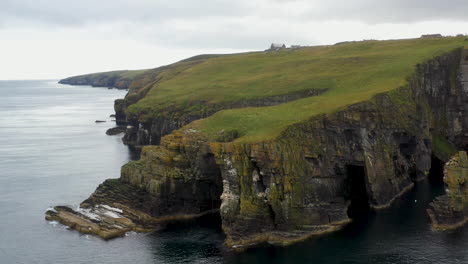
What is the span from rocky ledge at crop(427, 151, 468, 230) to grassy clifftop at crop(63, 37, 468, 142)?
74.2 ft

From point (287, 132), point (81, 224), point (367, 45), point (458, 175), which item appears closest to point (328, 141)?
point (287, 132)

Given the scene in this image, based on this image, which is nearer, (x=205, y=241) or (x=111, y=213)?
(x=205, y=241)

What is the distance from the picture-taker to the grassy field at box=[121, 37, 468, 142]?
326 ft

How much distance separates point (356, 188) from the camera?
328 feet

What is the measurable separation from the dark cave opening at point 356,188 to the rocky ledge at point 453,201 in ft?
43.2

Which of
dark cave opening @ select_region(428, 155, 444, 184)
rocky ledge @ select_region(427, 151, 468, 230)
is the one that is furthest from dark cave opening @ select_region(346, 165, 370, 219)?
dark cave opening @ select_region(428, 155, 444, 184)

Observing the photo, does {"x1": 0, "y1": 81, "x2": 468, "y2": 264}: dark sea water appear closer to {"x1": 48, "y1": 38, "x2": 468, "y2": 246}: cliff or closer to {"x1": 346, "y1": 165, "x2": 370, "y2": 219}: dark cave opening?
{"x1": 48, "y1": 38, "x2": 468, "y2": 246}: cliff

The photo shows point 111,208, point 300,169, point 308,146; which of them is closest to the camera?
point 300,169

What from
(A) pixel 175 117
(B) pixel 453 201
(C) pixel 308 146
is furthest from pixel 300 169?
(A) pixel 175 117

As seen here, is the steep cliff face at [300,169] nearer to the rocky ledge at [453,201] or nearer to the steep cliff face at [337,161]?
the steep cliff face at [337,161]

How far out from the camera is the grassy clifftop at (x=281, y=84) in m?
99.5

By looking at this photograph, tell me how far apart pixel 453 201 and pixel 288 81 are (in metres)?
61.4

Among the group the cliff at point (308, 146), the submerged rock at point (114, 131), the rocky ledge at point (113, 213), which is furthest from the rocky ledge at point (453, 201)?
the submerged rock at point (114, 131)

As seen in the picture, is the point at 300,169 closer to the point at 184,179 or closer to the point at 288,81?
the point at 184,179
